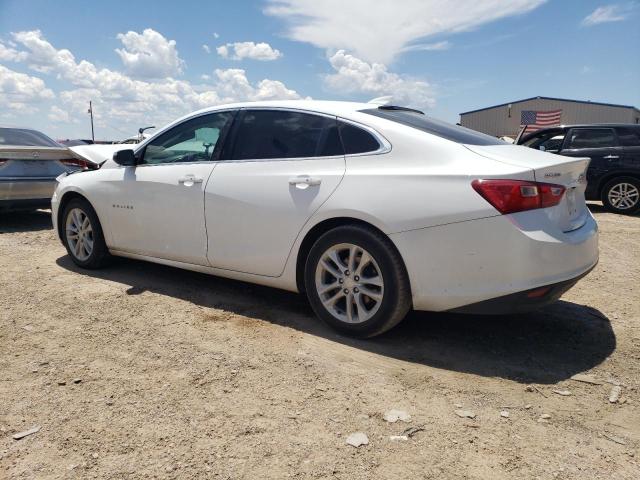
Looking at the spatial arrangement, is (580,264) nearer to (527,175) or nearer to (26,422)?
(527,175)

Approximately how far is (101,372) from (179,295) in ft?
4.66

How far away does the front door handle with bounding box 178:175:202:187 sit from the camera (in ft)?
13.3

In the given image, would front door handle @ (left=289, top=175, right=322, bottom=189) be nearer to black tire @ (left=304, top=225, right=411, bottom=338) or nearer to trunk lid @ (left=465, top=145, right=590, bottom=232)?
black tire @ (left=304, top=225, right=411, bottom=338)

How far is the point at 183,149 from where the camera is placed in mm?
4371

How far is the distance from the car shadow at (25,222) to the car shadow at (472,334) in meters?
3.80

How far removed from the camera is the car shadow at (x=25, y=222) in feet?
24.3

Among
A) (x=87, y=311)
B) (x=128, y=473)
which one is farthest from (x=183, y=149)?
(x=128, y=473)

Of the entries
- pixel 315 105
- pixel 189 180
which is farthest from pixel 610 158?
pixel 189 180

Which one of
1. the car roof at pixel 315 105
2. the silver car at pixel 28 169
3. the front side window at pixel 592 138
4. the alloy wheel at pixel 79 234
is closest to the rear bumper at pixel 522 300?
the car roof at pixel 315 105

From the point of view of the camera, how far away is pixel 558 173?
119 inches

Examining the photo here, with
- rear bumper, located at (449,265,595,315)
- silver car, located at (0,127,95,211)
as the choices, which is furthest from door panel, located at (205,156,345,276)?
silver car, located at (0,127,95,211)

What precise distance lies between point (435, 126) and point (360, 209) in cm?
90

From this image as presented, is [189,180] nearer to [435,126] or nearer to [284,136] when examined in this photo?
[284,136]

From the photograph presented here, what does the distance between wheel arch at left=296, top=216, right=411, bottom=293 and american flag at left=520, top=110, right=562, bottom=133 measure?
3384cm
